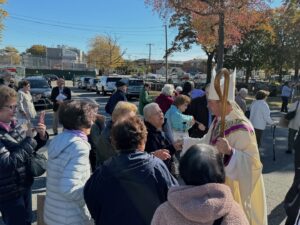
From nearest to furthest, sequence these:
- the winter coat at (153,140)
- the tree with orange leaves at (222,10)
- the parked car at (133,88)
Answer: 1. the winter coat at (153,140)
2. the tree with orange leaves at (222,10)
3. the parked car at (133,88)

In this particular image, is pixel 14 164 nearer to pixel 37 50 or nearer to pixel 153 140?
pixel 153 140

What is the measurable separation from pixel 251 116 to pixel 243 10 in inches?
483

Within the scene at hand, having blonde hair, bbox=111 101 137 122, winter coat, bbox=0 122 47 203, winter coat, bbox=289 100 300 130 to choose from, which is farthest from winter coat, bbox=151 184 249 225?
winter coat, bbox=289 100 300 130

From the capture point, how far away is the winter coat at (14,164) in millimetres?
2873

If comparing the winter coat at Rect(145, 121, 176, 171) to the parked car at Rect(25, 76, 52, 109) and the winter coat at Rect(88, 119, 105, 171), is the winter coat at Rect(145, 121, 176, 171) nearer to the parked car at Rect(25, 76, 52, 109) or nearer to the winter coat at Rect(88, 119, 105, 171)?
the winter coat at Rect(88, 119, 105, 171)

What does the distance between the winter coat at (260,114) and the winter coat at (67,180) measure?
261 inches

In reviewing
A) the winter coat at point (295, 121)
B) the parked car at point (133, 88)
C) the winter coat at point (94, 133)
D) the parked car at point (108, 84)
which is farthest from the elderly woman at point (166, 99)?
the parked car at point (108, 84)

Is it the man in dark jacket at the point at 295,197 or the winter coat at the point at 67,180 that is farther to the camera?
the man in dark jacket at the point at 295,197

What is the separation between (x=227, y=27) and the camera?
2070cm

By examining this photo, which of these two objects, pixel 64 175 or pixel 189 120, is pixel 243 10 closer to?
pixel 189 120

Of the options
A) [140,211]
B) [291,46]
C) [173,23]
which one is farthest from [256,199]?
[291,46]

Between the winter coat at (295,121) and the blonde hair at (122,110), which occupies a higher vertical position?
the blonde hair at (122,110)

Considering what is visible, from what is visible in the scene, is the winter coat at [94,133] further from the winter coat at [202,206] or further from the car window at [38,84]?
the car window at [38,84]

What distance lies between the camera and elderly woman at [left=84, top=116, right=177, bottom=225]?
2.38m
